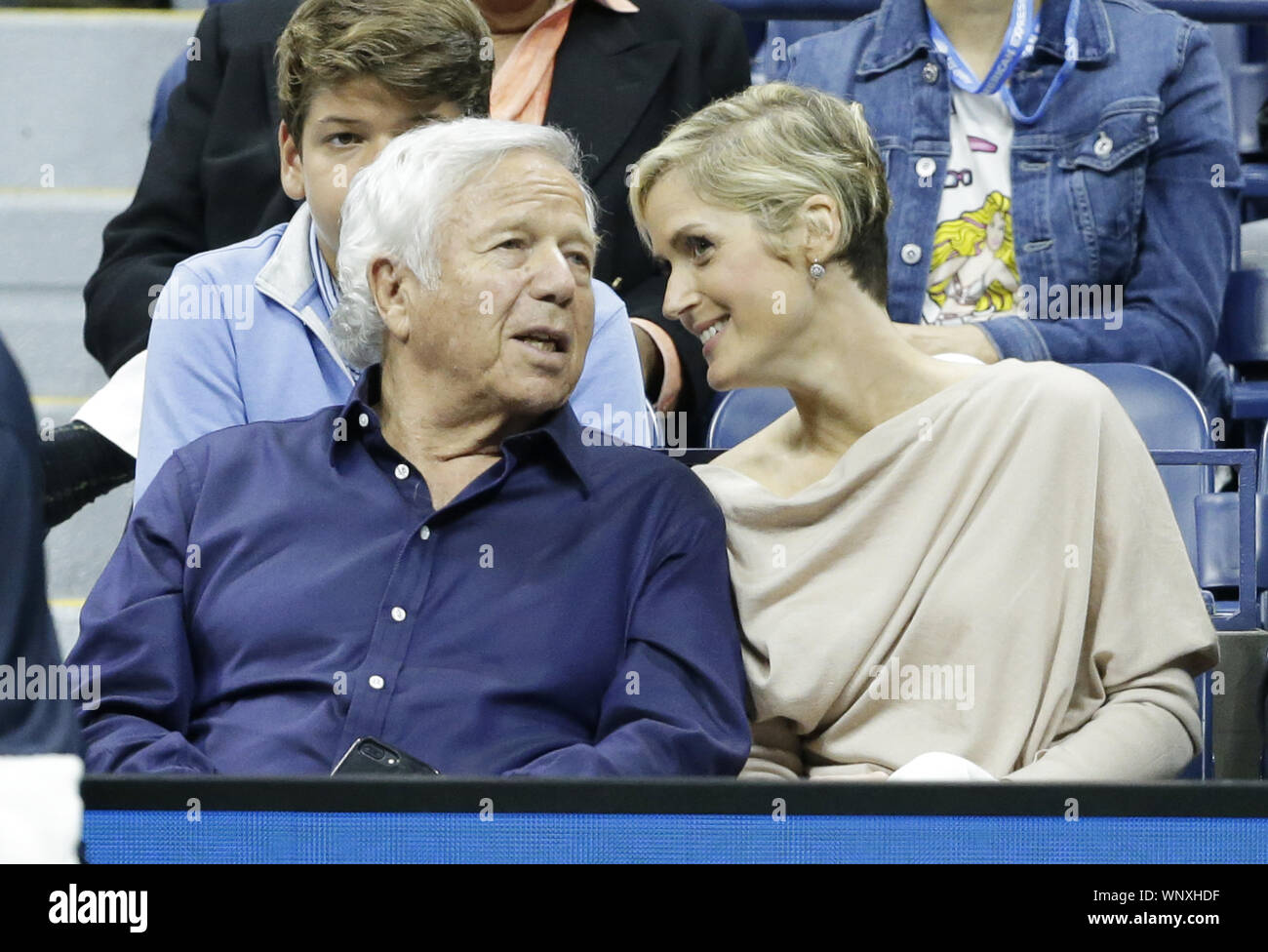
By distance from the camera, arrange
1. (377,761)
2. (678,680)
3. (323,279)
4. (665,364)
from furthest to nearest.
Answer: (665,364), (323,279), (678,680), (377,761)

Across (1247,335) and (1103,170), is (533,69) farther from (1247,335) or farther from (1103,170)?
(1247,335)

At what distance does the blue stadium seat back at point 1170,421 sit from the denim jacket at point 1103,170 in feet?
0.44

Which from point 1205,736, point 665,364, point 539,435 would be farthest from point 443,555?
point 1205,736

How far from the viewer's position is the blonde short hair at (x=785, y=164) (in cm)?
152

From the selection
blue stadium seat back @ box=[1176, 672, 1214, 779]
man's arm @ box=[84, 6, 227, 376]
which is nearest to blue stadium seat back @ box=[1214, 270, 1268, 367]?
blue stadium seat back @ box=[1176, 672, 1214, 779]

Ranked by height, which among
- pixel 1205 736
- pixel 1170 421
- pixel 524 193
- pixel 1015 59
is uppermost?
pixel 1015 59

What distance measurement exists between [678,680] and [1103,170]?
98cm

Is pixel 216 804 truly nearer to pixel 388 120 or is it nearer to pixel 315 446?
pixel 315 446

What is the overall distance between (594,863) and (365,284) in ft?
2.29

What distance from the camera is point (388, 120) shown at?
5.48 ft

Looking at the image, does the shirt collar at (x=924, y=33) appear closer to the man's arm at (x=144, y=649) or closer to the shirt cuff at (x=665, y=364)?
the shirt cuff at (x=665, y=364)

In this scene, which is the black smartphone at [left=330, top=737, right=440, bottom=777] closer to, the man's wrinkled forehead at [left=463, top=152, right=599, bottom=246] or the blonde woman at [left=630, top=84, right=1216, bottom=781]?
the blonde woman at [left=630, top=84, right=1216, bottom=781]

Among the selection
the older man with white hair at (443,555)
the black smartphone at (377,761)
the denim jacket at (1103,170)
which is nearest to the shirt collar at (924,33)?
the denim jacket at (1103,170)

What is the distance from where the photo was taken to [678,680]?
1.35m
